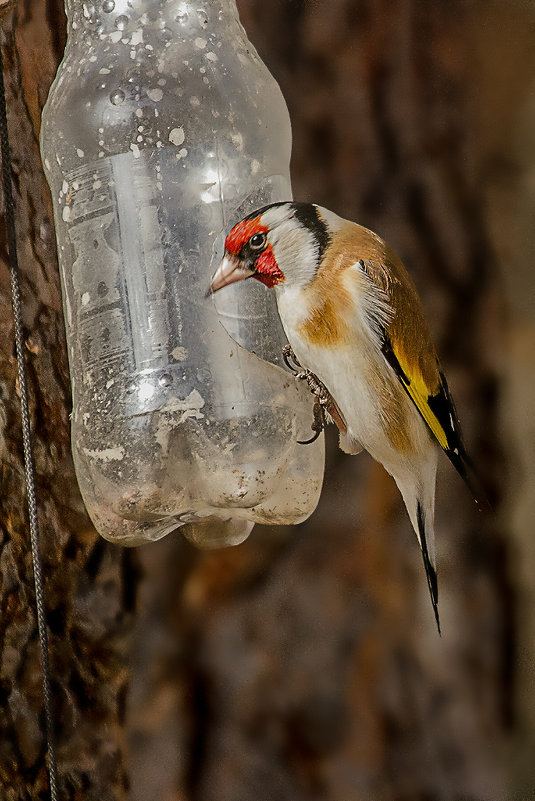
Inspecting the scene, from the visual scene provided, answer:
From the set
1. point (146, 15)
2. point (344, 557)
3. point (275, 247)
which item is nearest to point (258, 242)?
point (275, 247)

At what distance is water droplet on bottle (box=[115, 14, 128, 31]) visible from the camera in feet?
2.69

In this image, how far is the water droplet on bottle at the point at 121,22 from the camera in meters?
0.82

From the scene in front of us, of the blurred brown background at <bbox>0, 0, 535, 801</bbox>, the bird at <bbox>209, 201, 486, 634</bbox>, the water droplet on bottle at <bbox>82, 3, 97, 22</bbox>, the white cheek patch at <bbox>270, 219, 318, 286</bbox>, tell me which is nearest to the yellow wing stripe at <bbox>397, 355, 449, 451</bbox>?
the bird at <bbox>209, 201, 486, 634</bbox>

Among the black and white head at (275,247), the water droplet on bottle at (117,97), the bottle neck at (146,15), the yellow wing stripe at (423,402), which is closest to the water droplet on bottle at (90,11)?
the bottle neck at (146,15)

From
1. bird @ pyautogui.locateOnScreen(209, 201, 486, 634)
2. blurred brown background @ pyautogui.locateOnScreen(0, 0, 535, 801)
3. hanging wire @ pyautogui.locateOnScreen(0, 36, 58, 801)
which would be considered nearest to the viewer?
bird @ pyautogui.locateOnScreen(209, 201, 486, 634)

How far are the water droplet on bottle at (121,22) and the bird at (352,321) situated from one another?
10.1 inches

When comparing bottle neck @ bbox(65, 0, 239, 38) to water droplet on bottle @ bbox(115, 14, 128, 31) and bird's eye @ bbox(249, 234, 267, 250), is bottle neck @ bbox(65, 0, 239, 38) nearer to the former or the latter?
water droplet on bottle @ bbox(115, 14, 128, 31)

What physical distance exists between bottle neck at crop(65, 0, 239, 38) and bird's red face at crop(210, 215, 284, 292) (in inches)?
9.3

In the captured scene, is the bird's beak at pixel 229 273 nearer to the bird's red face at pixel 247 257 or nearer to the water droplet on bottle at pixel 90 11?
the bird's red face at pixel 247 257

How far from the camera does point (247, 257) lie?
716mm

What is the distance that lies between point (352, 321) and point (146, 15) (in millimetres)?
369

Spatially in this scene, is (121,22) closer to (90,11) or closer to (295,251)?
(90,11)

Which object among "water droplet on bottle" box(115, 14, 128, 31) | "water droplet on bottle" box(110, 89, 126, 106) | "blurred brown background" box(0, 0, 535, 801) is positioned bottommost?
"blurred brown background" box(0, 0, 535, 801)

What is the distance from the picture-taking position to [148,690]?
3.99 ft
